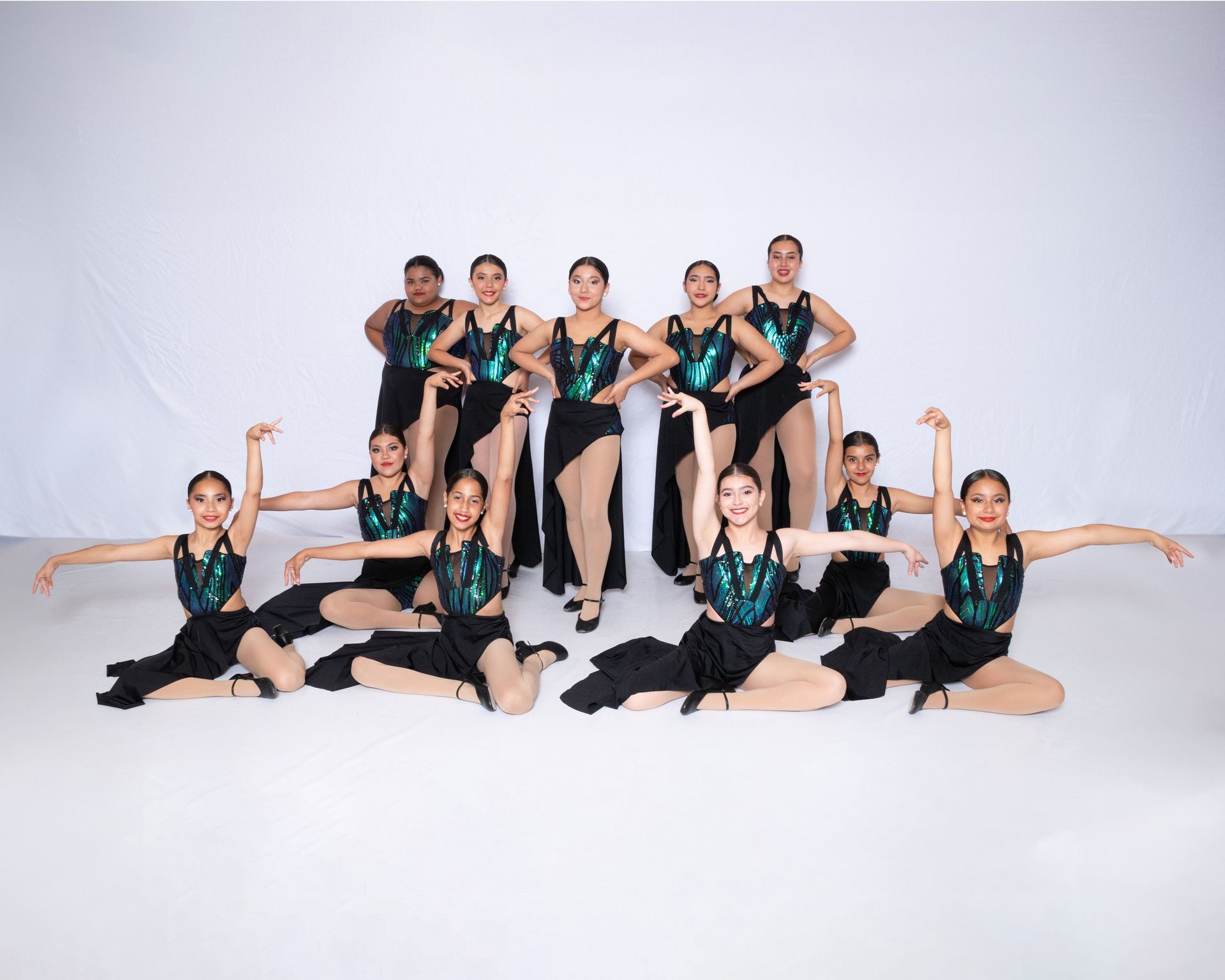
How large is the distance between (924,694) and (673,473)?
190cm

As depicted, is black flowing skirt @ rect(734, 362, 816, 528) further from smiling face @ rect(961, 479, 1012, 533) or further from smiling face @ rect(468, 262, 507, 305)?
smiling face @ rect(961, 479, 1012, 533)

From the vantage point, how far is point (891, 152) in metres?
5.38

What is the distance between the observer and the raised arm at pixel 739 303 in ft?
15.9

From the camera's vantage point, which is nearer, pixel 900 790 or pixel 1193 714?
pixel 900 790

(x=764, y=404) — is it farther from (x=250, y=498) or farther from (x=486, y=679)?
(x=250, y=498)

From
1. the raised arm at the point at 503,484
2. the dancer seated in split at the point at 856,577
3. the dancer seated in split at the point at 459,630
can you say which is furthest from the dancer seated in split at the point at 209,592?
the dancer seated in split at the point at 856,577

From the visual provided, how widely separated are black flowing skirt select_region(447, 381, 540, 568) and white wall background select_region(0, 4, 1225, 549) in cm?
76

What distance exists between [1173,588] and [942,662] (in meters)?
2.00

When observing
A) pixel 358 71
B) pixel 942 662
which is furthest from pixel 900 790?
pixel 358 71

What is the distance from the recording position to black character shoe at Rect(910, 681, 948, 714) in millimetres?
3303

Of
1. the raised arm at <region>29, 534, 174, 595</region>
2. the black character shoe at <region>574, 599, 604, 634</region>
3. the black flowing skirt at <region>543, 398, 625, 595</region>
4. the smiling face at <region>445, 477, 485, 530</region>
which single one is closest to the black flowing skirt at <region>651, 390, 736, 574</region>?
the black flowing skirt at <region>543, 398, 625, 595</region>

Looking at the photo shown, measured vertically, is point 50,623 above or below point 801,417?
below

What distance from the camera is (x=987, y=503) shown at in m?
3.39

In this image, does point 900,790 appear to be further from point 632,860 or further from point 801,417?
point 801,417
